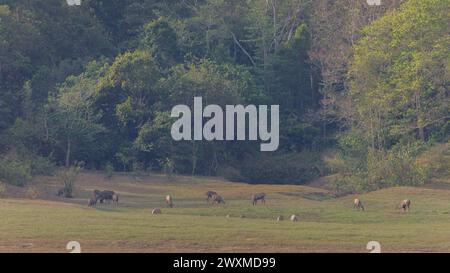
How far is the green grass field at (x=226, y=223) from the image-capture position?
95.6ft

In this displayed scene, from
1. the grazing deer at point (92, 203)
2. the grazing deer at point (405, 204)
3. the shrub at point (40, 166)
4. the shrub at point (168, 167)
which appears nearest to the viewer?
the grazing deer at point (92, 203)

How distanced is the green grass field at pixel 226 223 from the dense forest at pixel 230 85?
4.20 meters

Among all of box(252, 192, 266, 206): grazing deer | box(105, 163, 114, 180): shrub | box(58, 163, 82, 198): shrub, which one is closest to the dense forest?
box(58, 163, 82, 198): shrub

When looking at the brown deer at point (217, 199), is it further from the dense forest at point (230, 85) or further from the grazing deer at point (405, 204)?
the dense forest at point (230, 85)

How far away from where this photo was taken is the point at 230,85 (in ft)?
175

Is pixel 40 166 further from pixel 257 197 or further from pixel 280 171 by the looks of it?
pixel 280 171

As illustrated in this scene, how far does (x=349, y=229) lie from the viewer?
32.3 metres

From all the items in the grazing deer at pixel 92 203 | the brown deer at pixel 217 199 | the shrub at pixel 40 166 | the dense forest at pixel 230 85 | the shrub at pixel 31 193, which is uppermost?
the dense forest at pixel 230 85

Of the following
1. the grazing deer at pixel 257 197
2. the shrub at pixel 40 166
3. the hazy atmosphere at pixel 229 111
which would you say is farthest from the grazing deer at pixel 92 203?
the shrub at pixel 40 166

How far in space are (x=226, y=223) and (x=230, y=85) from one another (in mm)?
21049

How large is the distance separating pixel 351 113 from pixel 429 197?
11.7 meters

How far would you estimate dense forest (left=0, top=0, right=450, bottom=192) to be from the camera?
49438 millimetres

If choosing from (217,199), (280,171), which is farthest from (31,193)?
(280,171)
